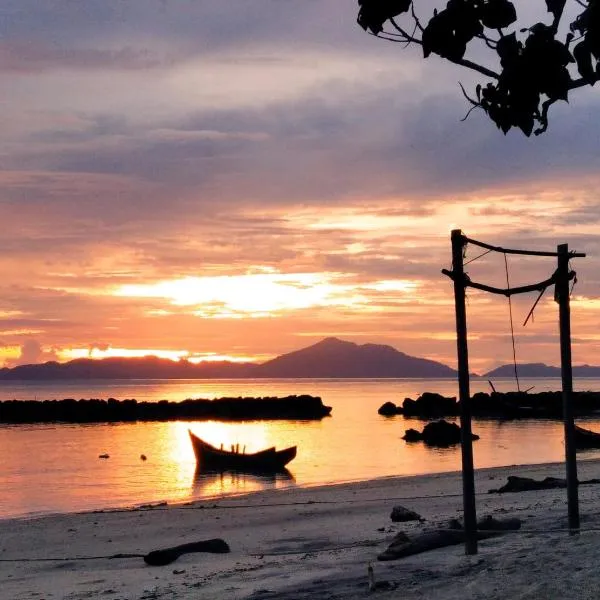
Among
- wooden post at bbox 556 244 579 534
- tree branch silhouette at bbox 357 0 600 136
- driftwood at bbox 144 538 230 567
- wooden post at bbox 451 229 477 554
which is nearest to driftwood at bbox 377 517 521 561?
wooden post at bbox 451 229 477 554

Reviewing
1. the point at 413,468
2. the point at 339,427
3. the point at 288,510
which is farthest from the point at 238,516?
the point at 339,427

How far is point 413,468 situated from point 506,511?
32.8 meters

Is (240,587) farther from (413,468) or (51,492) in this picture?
(413,468)

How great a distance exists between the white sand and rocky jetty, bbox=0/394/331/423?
3681 inches

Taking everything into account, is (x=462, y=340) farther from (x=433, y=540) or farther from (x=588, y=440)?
(x=588, y=440)

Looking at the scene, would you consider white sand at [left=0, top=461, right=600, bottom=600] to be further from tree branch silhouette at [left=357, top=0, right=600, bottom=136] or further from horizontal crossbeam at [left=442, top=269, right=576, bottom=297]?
tree branch silhouette at [left=357, top=0, right=600, bottom=136]

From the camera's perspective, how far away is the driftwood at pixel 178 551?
16.0 m

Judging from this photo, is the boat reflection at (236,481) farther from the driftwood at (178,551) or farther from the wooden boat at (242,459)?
the driftwood at (178,551)

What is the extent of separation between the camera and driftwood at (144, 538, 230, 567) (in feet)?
52.5

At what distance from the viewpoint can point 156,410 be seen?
127 m

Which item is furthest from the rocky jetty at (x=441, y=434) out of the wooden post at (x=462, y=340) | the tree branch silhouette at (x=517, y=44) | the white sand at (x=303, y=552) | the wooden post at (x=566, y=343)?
the tree branch silhouette at (x=517, y=44)

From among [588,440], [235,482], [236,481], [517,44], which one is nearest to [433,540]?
[517,44]

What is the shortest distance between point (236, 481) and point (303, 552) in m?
31.6

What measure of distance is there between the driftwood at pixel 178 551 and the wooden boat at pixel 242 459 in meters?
32.7
